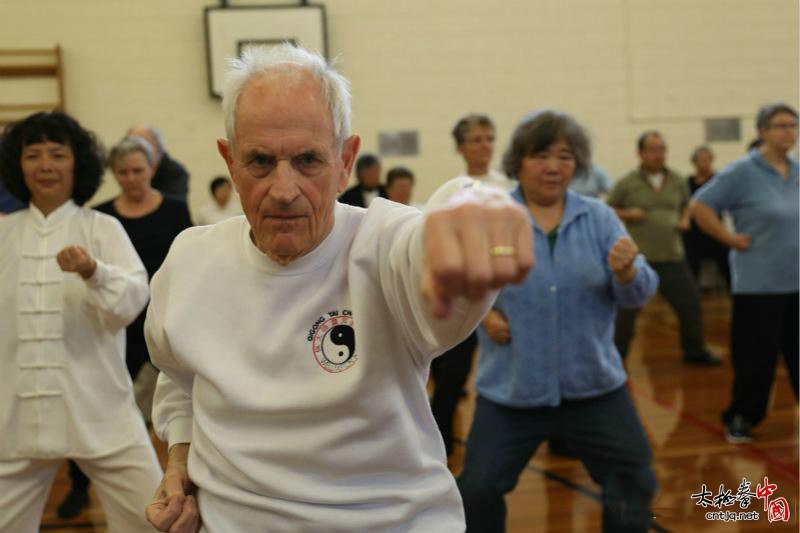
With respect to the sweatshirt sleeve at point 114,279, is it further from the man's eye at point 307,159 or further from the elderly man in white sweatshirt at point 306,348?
the man's eye at point 307,159

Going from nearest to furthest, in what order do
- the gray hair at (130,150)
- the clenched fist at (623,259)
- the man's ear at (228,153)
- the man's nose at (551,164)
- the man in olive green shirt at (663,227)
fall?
the man's ear at (228,153) < the clenched fist at (623,259) < the man's nose at (551,164) < the gray hair at (130,150) < the man in olive green shirt at (663,227)

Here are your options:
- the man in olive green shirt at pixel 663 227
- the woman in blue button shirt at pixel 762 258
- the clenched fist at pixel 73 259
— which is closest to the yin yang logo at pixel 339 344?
the clenched fist at pixel 73 259

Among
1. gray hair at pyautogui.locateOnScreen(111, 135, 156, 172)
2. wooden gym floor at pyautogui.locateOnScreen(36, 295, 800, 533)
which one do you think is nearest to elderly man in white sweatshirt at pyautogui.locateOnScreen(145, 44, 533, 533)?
wooden gym floor at pyautogui.locateOnScreen(36, 295, 800, 533)

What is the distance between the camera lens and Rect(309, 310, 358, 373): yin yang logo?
1536 millimetres

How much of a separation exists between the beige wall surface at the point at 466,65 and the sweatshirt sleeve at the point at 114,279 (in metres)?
6.73

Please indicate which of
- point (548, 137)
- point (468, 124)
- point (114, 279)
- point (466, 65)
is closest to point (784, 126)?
point (468, 124)

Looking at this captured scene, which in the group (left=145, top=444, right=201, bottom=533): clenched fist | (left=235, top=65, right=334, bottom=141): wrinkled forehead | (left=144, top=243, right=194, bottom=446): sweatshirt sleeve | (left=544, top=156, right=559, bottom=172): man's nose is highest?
(left=235, top=65, right=334, bottom=141): wrinkled forehead

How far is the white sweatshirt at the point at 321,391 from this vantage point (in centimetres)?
153

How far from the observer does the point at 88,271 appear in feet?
8.88

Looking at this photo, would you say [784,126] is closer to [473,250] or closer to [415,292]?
[415,292]

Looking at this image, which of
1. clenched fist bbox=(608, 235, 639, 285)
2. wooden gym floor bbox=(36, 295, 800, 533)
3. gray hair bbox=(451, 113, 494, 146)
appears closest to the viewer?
clenched fist bbox=(608, 235, 639, 285)

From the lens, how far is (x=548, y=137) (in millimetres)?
3074

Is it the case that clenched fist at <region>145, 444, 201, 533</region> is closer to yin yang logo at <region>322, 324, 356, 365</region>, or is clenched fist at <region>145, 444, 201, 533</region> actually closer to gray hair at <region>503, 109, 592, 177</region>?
yin yang logo at <region>322, 324, 356, 365</region>

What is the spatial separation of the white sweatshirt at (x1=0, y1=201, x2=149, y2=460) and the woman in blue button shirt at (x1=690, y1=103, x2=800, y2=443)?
125 inches
